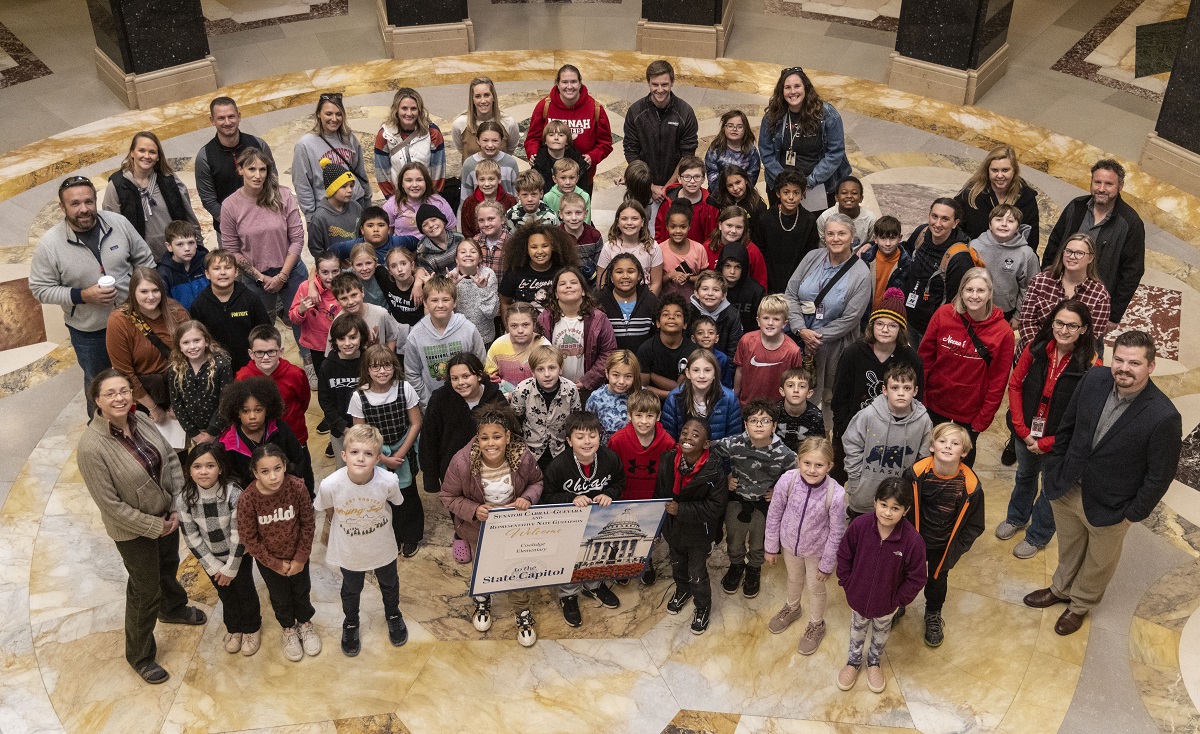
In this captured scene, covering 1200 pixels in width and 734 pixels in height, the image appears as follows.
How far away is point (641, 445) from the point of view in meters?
6.09

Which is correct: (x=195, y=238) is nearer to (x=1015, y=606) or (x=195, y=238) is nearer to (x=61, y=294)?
(x=61, y=294)

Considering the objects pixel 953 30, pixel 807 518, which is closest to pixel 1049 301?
pixel 807 518

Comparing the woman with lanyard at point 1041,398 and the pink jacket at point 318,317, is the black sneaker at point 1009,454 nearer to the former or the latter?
the woman with lanyard at point 1041,398

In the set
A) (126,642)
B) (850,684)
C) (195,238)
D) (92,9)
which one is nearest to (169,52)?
(92,9)

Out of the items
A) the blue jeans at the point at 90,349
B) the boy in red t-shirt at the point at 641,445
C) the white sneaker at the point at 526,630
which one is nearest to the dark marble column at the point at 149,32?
the blue jeans at the point at 90,349

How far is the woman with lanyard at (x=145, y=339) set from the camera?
6590mm

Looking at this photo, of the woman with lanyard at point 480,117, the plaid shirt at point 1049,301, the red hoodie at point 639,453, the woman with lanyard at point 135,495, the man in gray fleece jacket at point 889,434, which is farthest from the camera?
the woman with lanyard at point 480,117

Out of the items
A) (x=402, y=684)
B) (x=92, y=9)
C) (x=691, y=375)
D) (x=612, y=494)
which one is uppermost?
(x=92, y=9)

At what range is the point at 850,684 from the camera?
5.93m

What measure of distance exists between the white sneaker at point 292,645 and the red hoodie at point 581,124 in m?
4.30

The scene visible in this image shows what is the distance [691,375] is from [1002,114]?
715cm

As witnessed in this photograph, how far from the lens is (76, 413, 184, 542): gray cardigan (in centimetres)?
551

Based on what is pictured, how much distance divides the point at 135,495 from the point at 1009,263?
210 inches

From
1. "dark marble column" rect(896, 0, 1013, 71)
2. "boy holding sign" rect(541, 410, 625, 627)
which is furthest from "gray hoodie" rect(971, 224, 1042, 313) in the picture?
"dark marble column" rect(896, 0, 1013, 71)
